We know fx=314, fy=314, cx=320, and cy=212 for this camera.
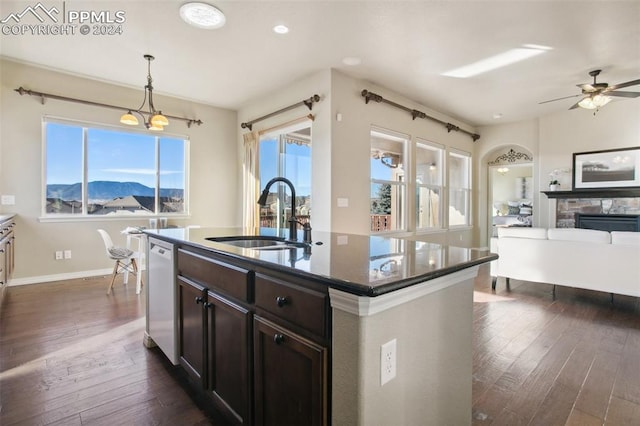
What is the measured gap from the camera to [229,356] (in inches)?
58.0

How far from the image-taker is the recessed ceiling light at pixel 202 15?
9.36 feet

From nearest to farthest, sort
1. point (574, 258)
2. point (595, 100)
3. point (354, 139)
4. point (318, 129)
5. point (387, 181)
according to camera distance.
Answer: point (574, 258), point (595, 100), point (318, 129), point (354, 139), point (387, 181)

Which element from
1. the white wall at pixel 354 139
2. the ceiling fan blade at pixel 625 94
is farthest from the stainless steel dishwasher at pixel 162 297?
the ceiling fan blade at pixel 625 94

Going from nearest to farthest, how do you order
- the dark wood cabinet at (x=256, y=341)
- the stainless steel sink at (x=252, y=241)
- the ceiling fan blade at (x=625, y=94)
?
the dark wood cabinet at (x=256, y=341) → the stainless steel sink at (x=252, y=241) → the ceiling fan blade at (x=625, y=94)

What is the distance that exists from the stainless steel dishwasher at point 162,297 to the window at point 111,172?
10.9 ft

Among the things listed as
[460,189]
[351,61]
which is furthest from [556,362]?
[460,189]

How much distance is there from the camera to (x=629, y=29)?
3232 mm

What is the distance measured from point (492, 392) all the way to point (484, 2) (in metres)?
3.14

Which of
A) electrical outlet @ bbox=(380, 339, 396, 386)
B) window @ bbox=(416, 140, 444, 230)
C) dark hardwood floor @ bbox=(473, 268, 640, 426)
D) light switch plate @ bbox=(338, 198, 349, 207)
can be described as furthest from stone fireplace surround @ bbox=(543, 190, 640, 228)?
electrical outlet @ bbox=(380, 339, 396, 386)

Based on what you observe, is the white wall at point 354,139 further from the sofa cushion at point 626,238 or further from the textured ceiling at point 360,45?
the sofa cushion at point 626,238

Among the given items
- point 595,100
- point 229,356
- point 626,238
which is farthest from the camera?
point 595,100

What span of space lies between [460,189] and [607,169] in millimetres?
2491

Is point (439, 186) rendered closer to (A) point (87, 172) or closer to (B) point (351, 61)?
(B) point (351, 61)

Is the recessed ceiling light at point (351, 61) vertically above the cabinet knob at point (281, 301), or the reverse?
the recessed ceiling light at point (351, 61)
